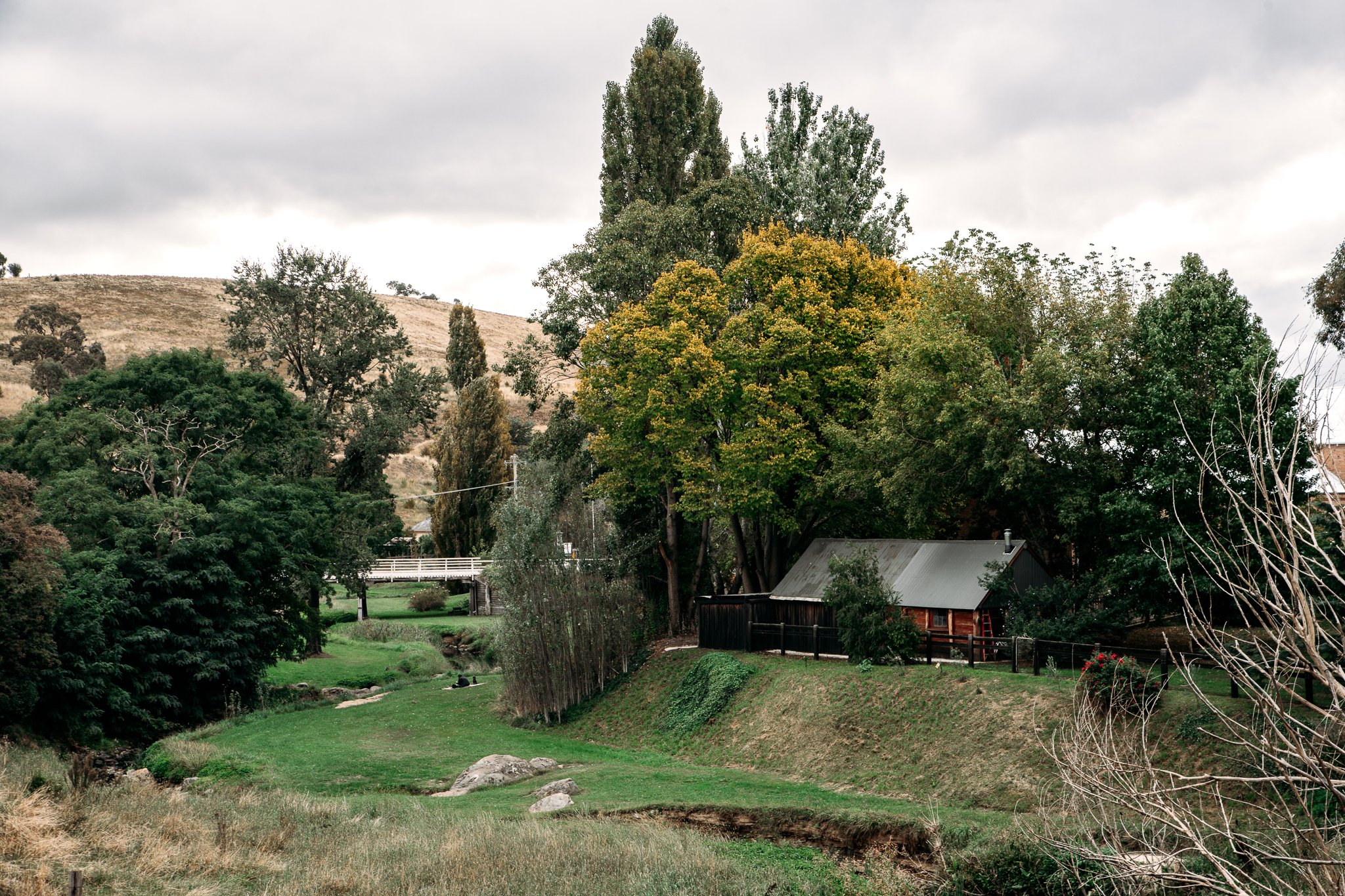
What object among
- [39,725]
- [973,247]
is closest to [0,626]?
[39,725]

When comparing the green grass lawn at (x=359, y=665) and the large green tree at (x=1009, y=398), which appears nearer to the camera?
the large green tree at (x=1009, y=398)

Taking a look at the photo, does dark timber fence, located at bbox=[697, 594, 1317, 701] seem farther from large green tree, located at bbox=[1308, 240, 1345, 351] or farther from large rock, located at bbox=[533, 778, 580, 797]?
large green tree, located at bbox=[1308, 240, 1345, 351]

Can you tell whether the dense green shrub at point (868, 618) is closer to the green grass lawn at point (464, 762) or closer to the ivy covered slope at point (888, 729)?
the ivy covered slope at point (888, 729)

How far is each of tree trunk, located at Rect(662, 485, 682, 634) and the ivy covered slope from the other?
6.47 metres

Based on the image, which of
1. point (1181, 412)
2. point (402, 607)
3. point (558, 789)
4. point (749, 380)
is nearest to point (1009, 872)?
point (558, 789)

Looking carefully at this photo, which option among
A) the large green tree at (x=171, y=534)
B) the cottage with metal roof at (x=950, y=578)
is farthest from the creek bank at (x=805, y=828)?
the large green tree at (x=171, y=534)

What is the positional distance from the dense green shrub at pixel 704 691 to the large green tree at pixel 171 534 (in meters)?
16.3

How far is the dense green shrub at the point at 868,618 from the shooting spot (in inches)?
A: 1127

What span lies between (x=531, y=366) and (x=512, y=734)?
1552cm

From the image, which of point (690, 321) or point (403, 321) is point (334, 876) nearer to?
point (690, 321)

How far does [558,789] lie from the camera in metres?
23.3

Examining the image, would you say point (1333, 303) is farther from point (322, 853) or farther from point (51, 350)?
point (51, 350)

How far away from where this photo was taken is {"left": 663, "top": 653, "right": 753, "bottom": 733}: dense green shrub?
30.7 meters


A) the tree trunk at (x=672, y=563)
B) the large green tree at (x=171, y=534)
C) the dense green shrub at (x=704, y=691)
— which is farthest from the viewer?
the tree trunk at (x=672, y=563)
